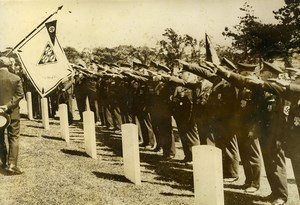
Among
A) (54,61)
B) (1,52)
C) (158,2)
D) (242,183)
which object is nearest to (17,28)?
(1,52)

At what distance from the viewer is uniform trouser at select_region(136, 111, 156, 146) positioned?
21.1ft

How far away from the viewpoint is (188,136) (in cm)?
546

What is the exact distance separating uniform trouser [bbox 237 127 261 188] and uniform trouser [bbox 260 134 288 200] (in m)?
0.35

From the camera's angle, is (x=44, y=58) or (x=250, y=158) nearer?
(x=250, y=158)

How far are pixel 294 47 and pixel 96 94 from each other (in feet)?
14.4

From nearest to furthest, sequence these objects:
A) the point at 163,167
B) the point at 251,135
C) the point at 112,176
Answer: the point at 251,135
the point at 112,176
the point at 163,167

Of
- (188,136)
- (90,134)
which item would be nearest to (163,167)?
(188,136)

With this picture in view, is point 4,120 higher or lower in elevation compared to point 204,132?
higher

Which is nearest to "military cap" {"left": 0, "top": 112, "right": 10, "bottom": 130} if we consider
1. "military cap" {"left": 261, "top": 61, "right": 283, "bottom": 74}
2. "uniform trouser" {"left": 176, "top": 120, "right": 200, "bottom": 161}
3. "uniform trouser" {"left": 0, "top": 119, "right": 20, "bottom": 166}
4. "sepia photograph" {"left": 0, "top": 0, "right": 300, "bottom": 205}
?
"sepia photograph" {"left": 0, "top": 0, "right": 300, "bottom": 205}

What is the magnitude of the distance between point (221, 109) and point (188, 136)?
999 mm

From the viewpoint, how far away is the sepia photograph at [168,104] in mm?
3885

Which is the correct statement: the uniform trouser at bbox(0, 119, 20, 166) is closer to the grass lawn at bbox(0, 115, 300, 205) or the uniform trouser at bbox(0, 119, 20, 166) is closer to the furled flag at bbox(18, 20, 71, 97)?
the grass lawn at bbox(0, 115, 300, 205)

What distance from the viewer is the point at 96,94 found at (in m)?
8.30

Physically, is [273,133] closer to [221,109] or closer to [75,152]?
[221,109]
